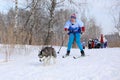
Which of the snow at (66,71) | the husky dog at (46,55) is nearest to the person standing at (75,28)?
the snow at (66,71)

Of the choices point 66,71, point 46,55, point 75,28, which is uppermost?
point 75,28

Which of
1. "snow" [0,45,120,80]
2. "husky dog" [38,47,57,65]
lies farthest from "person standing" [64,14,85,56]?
"husky dog" [38,47,57,65]

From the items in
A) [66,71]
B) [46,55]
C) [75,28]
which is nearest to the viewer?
[66,71]

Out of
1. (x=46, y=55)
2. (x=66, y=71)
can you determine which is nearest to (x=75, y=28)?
(x=46, y=55)

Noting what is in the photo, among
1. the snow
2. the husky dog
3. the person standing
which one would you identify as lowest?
the snow

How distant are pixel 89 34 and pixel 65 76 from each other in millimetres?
→ 87757

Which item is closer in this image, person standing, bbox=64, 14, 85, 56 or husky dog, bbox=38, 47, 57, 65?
husky dog, bbox=38, 47, 57, 65

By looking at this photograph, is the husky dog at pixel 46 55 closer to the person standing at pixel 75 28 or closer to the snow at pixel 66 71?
the snow at pixel 66 71

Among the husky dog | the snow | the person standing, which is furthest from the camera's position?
the person standing

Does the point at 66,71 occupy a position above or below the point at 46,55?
below

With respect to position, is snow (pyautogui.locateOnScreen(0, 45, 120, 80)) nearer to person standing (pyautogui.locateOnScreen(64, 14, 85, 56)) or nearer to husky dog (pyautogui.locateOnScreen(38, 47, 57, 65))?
husky dog (pyautogui.locateOnScreen(38, 47, 57, 65))

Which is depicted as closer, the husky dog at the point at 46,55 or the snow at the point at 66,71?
the snow at the point at 66,71

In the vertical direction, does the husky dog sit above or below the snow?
above

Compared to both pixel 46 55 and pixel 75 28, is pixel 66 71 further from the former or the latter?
Result: pixel 75 28
